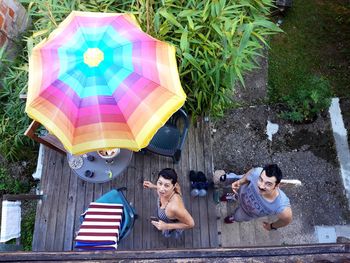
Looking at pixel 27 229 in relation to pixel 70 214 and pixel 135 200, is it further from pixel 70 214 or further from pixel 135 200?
pixel 135 200

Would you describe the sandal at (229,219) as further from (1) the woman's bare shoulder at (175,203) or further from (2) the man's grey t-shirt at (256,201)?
(1) the woman's bare shoulder at (175,203)

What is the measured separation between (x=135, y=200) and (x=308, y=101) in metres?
3.20

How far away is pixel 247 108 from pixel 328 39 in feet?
6.70

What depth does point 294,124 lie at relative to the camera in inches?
227

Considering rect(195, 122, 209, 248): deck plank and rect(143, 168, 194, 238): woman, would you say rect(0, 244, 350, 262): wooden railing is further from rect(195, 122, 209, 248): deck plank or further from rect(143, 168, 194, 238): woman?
rect(195, 122, 209, 248): deck plank

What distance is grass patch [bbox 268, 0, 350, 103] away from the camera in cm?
607

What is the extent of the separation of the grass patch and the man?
105 inches

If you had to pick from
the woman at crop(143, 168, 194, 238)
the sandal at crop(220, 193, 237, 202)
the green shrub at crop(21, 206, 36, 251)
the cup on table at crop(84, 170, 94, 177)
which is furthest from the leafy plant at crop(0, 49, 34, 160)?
the sandal at crop(220, 193, 237, 202)

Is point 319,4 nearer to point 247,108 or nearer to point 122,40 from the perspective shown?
point 247,108

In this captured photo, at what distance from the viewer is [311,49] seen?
633 cm

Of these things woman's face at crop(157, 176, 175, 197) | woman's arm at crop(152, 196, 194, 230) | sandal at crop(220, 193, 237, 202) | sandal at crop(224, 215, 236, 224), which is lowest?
woman's arm at crop(152, 196, 194, 230)

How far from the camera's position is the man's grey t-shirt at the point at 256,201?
337 cm

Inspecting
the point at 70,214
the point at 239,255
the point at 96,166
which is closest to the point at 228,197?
the point at 96,166

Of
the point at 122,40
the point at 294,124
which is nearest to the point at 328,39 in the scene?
the point at 294,124
